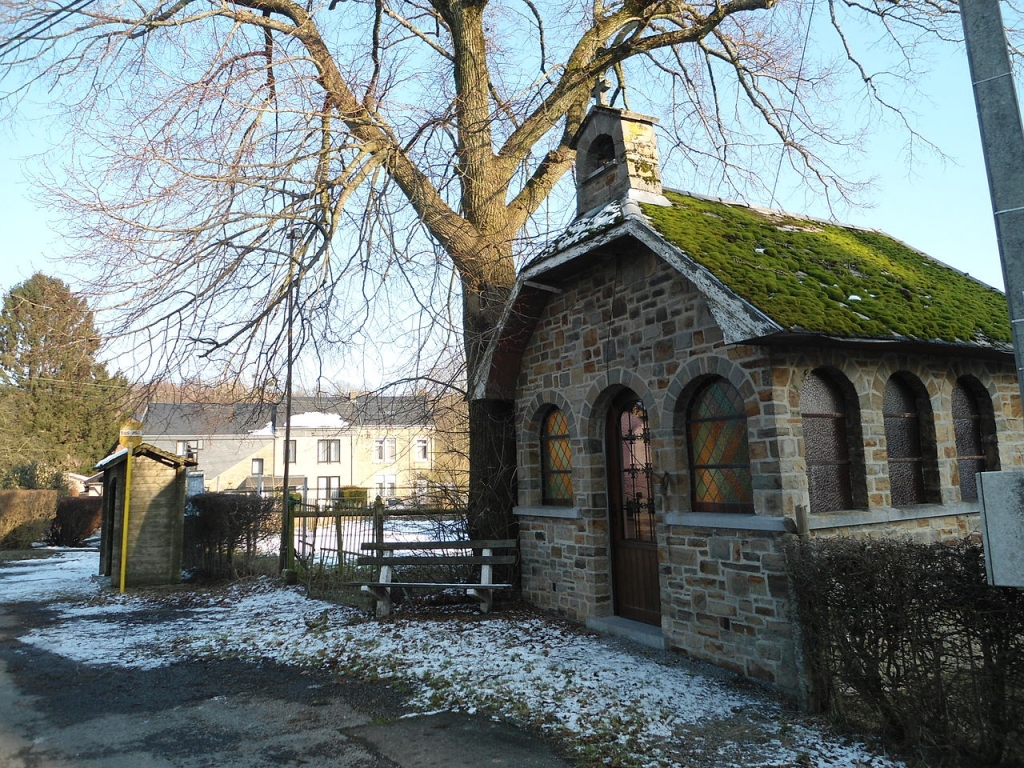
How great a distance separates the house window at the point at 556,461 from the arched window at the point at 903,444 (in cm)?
385

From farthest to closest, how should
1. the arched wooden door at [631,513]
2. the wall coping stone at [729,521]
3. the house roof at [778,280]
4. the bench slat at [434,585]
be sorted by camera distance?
the bench slat at [434,585] < the arched wooden door at [631,513] < the house roof at [778,280] < the wall coping stone at [729,521]

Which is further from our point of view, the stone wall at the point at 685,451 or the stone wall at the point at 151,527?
the stone wall at the point at 151,527

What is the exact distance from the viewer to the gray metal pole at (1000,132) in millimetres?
3301

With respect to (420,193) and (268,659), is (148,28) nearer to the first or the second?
(420,193)

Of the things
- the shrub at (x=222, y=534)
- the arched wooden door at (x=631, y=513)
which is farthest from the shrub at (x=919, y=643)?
the shrub at (x=222, y=534)

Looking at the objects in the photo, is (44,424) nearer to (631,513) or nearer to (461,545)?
(461,545)

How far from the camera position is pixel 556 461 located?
32.8ft

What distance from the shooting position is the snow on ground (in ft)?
17.3

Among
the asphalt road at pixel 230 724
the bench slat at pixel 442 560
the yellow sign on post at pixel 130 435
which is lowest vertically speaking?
the asphalt road at pixel 230 724

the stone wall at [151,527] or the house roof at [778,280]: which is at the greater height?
the house roof at [778,280]

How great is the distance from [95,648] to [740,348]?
8.31m

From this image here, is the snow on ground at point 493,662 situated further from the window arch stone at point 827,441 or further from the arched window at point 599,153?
the arched window at point 599,153

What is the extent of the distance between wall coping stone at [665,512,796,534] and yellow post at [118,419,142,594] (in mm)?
9837

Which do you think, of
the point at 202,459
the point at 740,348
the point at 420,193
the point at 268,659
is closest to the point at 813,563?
the point at 740,348
